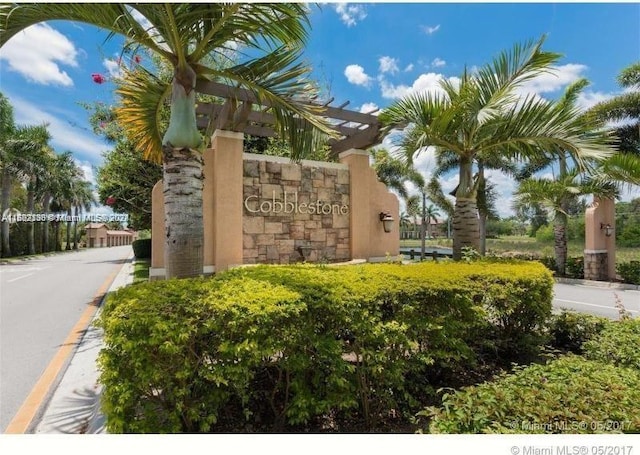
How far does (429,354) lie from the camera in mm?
2996

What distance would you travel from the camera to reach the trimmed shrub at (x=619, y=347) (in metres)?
2.82

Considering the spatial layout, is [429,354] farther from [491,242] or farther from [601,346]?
[491,242]

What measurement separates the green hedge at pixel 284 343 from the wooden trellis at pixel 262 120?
13.8ft

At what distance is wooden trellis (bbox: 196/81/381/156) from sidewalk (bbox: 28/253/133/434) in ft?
15.1

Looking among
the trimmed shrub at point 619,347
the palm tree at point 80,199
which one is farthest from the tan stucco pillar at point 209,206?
the palm tree at point 80,199

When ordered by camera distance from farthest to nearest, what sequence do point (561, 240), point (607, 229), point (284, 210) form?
point (561, 240) → point (607, 229) → point (284, 210)

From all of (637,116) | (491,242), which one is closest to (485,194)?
(491,242)

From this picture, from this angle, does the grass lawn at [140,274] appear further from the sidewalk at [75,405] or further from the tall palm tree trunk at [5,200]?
the tall palm tree trunk at [5,200]

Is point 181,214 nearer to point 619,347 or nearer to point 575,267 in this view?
point 619,347

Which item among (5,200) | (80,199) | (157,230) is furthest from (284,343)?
(80,199)

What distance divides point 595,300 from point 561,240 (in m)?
5.08

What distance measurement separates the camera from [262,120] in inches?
318

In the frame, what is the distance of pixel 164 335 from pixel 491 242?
915 inches

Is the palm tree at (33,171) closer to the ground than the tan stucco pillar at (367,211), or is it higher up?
higher up
